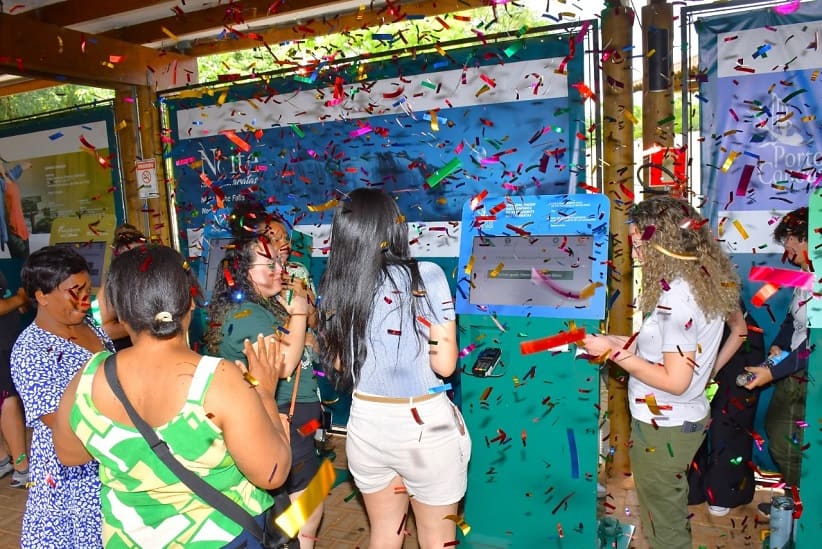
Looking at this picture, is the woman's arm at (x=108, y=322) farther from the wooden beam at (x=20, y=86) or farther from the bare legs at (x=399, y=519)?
the wooden beam at (x=20, y=86)

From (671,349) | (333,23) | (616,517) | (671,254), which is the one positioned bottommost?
(616,517)

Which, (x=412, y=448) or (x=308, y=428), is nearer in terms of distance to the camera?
(x=412, y=448)

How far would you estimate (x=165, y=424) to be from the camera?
1522 mm

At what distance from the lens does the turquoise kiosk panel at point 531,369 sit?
111 inches

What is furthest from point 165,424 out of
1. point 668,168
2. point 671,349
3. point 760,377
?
point 668,168

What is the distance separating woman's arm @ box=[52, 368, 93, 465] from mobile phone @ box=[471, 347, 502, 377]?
1700 mm

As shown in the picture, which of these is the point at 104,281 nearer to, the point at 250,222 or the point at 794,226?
the point at 250,222

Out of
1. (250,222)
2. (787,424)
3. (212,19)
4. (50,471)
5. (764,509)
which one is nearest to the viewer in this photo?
(50,471)

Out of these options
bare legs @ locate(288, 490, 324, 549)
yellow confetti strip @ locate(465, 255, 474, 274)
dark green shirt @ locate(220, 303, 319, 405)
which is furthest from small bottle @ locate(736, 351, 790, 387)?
dark green shirt @ locate(220, 303, 319, 405)

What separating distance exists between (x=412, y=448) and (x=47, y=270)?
1.72 meters

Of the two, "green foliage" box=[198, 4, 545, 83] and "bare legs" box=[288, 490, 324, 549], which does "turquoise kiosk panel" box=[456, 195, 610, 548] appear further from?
"green foliage" box=[198, 4, 545, 83]

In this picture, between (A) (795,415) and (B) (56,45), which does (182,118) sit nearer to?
(B) (56,45)

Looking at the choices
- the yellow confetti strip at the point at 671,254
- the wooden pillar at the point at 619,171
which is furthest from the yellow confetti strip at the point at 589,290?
the wooden pillar at the point at 619,171

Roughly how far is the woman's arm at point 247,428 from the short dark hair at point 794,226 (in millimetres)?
2923
